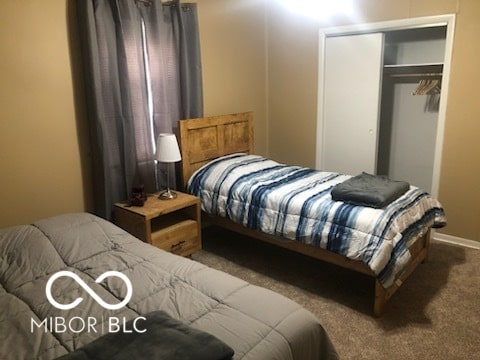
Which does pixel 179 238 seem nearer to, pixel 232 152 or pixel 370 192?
pixel 232 152

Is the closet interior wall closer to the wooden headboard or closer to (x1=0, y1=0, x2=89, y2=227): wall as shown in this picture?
the wooden headboard

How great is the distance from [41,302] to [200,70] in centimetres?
242

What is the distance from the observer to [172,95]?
3.34 metres

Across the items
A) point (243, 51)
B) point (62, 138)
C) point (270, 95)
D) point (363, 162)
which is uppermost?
point (243, 51)

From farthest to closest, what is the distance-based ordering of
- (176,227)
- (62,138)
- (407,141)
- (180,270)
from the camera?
(407,141) → (176,227) → (62,138) → (180,270)

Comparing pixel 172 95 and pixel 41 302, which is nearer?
pixel 41 302

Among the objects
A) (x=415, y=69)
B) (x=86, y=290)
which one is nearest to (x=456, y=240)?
(x=415, y=69)

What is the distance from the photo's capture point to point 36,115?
8.72 feet

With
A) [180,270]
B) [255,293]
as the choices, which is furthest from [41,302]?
[255,293]

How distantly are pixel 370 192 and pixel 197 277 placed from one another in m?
1.40

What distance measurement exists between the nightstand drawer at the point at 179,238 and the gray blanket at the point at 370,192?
1157 mm

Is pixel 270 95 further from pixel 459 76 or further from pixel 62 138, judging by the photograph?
pixel 62 138

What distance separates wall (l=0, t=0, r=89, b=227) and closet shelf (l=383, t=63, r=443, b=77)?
314cm

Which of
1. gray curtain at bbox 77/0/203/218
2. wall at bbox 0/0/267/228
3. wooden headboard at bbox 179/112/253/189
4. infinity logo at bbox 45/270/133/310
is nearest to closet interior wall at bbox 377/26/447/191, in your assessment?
wooden headboard at bbox 179/112/253/189
